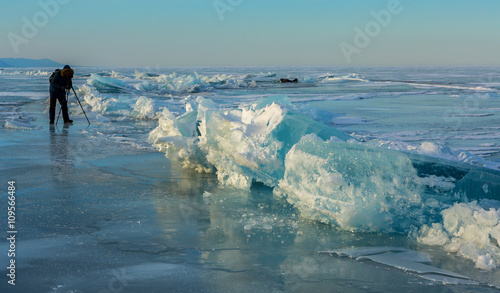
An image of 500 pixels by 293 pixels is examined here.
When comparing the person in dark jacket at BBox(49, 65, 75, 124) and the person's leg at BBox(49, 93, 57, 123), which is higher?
the person in dark jacket at BBox(49, 65, 75, 124)

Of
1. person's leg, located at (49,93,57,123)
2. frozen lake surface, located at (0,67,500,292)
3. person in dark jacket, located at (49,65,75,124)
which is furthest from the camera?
person in dark jacket, located at (49,65,75,124)

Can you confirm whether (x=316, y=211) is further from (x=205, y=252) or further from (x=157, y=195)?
(x=157, y=195)

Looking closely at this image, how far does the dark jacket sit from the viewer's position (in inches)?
476

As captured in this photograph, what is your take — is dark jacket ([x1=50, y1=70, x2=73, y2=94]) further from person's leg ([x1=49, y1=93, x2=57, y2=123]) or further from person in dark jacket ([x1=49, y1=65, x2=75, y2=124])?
person's leg ([x1=49, y1=93, x2=57, y2=123])

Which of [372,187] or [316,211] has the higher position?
[372,187]

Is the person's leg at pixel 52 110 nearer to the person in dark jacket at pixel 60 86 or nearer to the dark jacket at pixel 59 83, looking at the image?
the person in dark jacket at pixel 60 86

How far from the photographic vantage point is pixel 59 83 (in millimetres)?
12195

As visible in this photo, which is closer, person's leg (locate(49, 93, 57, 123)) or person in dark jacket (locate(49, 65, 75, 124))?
person's leg (locate(49, 93, 57, 123))

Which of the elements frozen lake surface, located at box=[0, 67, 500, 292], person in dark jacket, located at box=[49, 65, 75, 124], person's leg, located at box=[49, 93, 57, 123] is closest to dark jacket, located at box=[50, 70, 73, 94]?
person in dark jacket, located at box=[49, 65, 75, 124]

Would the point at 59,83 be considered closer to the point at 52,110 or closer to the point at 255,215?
the point at 52,110

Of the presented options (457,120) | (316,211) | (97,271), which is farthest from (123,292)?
(457,120)

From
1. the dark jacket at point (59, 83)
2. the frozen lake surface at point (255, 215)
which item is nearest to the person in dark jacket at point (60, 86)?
the dark jacket at point (59, 83)

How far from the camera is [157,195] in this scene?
514 cm

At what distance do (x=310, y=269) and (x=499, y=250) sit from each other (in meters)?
1.36
